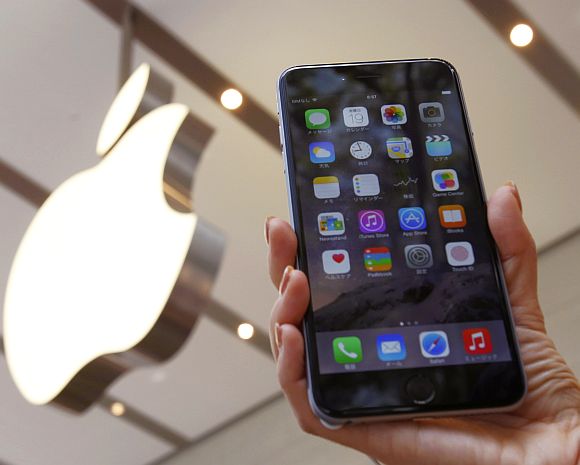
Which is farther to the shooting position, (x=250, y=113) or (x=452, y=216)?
(x=250, y=113)

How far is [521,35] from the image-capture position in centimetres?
395

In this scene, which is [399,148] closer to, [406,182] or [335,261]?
[406,182]

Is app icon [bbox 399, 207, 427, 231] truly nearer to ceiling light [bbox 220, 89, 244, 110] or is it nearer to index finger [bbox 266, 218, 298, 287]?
index finger [bbox 266, 218, 298, 287]

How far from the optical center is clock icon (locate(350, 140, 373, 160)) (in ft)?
4.11

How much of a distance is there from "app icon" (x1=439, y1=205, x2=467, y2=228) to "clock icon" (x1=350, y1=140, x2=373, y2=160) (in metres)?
0.14

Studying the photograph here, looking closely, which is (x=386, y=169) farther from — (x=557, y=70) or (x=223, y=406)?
(x=223, y=406)

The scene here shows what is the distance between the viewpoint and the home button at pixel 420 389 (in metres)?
1.06

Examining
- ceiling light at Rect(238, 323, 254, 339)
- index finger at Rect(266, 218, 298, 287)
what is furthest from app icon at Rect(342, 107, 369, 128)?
ceiling light at Rect(238, 323, 254, 339)

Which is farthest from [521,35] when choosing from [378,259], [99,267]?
[378,259]

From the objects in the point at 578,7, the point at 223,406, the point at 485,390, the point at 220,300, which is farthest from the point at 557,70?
the point at 485,390

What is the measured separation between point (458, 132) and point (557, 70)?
321 centimetres

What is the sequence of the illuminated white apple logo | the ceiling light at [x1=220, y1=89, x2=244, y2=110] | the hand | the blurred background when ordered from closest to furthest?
the hand
the illuminated white apple logo
the blurred background
the ceiling light at [x1=220, y1=89, x2=244, y2=110]

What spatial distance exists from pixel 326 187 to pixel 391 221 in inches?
4.2

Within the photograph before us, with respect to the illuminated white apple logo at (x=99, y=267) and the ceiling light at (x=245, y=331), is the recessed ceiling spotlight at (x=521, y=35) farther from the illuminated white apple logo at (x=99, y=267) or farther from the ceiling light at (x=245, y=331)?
the ceiling light at (x=245, y=331)
